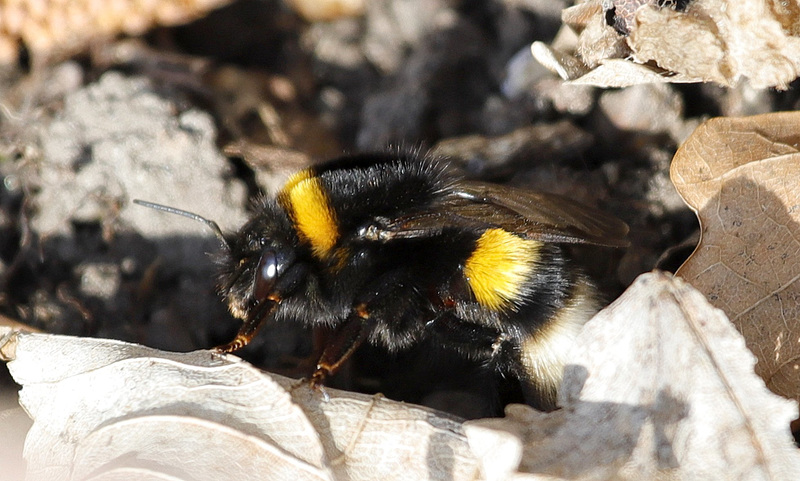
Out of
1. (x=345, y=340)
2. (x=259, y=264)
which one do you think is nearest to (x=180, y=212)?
(x=259, y=264)

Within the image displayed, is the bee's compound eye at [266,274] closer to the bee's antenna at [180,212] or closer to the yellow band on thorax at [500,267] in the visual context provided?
the bee's antenna at [180,212]

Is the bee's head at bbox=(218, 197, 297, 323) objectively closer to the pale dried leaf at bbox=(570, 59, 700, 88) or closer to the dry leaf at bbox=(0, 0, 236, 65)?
the pale dried leaf at bbox=(570, 59, 700, 88)

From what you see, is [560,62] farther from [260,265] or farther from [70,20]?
[70,20]

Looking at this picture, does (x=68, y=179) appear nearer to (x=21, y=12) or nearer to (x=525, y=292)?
(x=21, y=12)

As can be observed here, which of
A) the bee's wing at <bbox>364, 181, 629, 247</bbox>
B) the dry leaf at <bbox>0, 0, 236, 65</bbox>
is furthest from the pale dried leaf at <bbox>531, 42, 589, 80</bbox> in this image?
the dry leaf at <bbox>0, 0, 236, 65</bbox>

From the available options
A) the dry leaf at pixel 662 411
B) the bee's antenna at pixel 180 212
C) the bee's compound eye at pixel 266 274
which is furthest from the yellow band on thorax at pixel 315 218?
the dry leaf at pixel 662 411

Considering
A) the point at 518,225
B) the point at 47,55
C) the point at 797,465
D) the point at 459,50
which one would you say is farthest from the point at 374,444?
the point at 47,55
